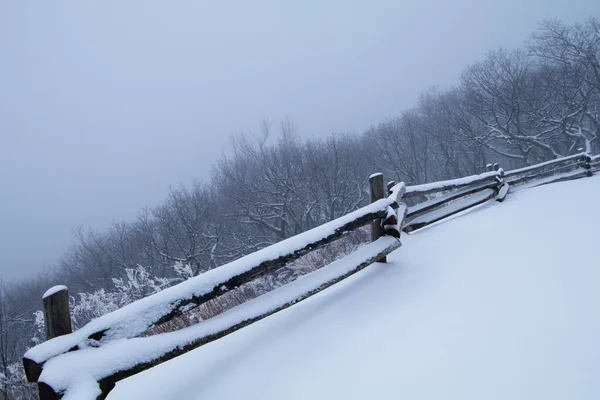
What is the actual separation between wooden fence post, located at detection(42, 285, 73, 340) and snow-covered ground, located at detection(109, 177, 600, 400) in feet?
2.31

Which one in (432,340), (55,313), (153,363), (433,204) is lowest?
(432,340)

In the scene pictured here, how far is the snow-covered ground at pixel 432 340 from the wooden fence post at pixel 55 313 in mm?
703

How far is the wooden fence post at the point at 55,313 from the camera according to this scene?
173 cm

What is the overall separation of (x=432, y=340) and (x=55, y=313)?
242cm

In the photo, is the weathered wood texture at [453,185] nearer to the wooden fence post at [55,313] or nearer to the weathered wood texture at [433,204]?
the weathered wood texture at [433,204]

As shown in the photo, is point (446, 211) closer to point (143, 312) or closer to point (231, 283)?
point (231, 283)

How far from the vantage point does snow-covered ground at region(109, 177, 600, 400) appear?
166cm

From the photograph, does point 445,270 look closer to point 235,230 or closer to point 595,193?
point 595,193

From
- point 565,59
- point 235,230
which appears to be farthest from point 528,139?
point 235,230

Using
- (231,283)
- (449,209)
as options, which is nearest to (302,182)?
(449,209)

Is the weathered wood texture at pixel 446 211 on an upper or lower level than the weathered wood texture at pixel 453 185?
lower

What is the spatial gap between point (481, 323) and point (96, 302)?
61.4ft

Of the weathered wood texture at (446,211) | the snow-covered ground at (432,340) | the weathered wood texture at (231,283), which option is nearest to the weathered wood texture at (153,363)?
the weathered wood texture at (231,283)

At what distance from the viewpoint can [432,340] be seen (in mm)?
2055
